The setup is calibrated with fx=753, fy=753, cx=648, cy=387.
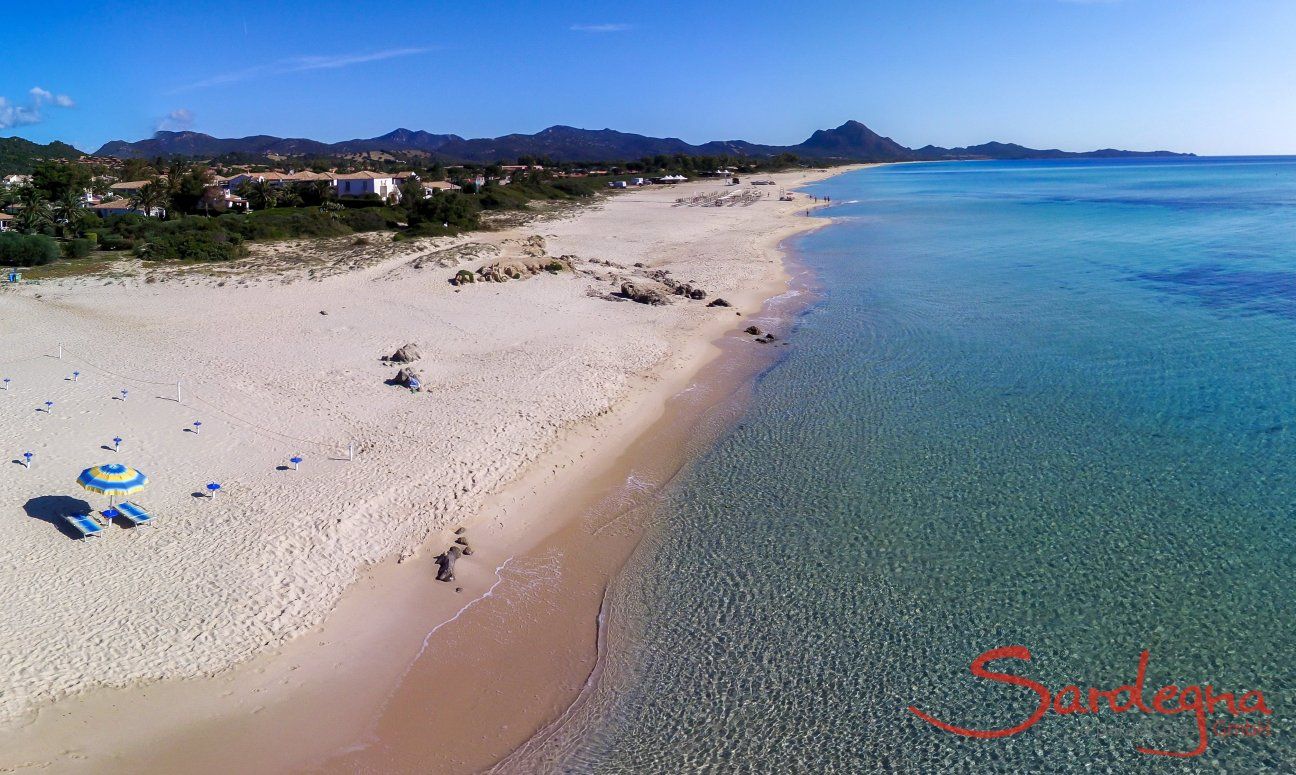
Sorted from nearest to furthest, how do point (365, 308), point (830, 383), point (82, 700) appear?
point (82, 700), point (830, 383), point (365, 308)

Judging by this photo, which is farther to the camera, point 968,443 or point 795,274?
point 795,274

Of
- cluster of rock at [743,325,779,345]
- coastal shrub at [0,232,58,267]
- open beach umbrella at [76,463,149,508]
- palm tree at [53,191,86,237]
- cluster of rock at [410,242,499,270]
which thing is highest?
palm tree at [53,191,86,237]

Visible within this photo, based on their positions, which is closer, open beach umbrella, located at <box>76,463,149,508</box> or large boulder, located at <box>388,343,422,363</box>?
open beach umbrella, located at <box>76,463,149,508</box>

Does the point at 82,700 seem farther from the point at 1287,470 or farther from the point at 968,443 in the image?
the point at 1287,470

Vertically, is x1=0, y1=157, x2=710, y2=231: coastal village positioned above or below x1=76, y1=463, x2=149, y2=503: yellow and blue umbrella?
above

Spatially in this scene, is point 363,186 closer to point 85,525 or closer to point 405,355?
point 405,355

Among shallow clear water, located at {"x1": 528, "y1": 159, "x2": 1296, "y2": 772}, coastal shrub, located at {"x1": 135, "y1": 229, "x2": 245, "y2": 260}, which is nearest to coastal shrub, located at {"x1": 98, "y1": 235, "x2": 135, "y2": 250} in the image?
coastal shrub, located at {"x1": 135, "y1": 229, "x2": 245, "y2": 260}

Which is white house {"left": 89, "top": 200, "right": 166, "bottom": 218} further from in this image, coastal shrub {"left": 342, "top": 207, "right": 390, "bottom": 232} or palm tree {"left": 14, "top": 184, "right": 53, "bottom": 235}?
coastal shrub {"left": 342, "top": 207, "right": 390, "bottom": 232}

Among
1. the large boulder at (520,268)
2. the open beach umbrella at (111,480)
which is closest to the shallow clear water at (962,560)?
the open beach umbrella at (111,480)

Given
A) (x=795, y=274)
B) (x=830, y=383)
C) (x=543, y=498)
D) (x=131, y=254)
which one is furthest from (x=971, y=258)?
(x=131, y=254)
